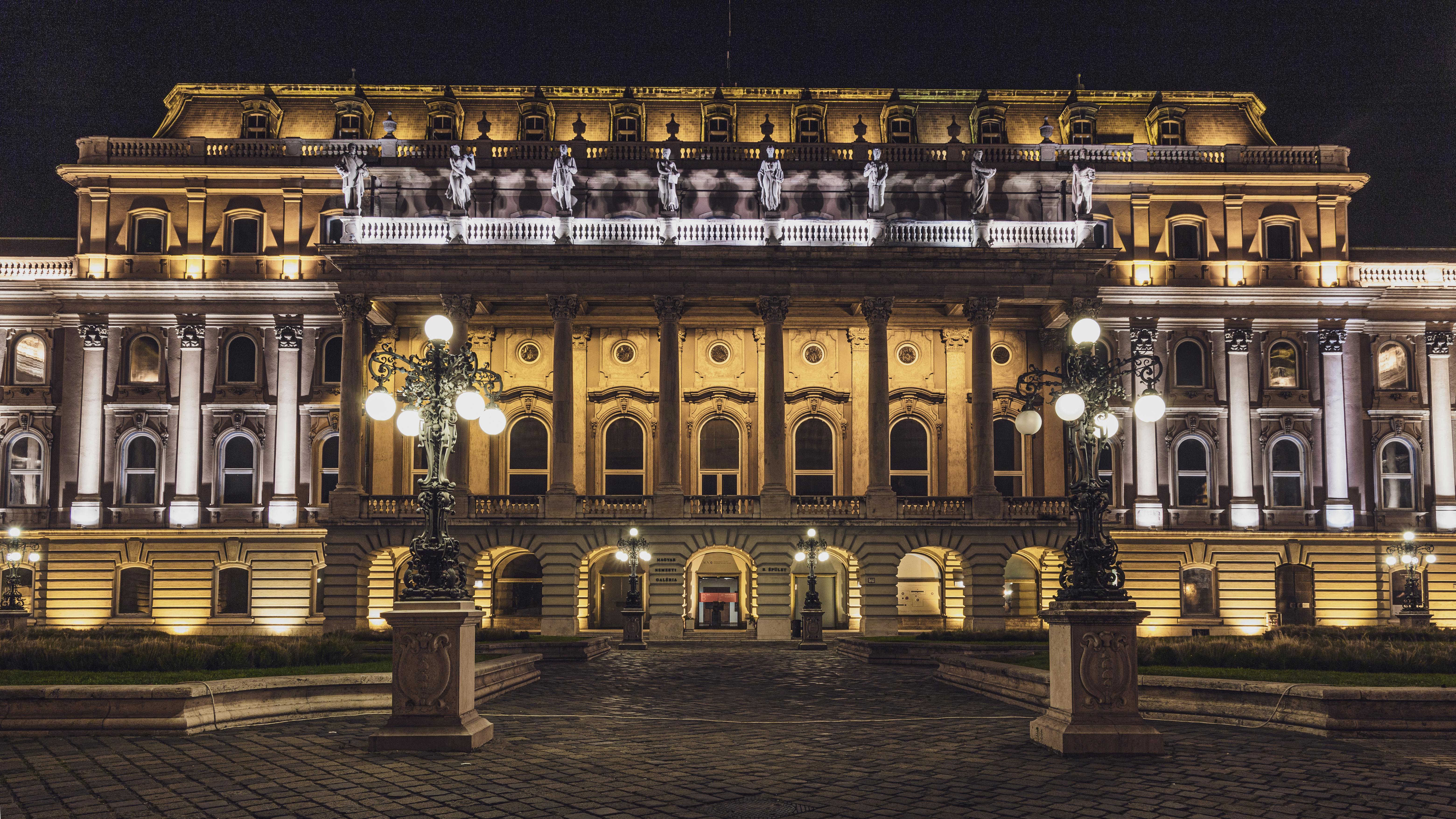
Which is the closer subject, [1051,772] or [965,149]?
[1051,772]

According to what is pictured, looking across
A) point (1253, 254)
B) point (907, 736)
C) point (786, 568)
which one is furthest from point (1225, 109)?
point (907, 736)

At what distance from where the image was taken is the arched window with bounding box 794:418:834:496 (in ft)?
159

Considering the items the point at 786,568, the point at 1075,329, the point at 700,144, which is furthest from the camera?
the point at 700,144

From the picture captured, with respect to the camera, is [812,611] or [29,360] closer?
[812,611]

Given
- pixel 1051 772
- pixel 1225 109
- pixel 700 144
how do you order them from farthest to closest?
pixel 1225 109 → pixel 700 144 → pixel 1051 772

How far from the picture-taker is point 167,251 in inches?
1854

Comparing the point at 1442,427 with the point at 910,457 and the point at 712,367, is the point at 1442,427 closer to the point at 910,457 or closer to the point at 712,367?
the point at 910,457

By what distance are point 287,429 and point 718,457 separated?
683 inches

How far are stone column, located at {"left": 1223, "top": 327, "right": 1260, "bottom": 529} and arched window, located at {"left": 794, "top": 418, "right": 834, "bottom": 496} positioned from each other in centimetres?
1583

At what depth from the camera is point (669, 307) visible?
1721 inches

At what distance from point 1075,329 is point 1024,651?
1414 cm

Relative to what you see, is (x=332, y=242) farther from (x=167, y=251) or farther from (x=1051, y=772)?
(x=1051, y=772)

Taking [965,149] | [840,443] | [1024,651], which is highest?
[965,149]

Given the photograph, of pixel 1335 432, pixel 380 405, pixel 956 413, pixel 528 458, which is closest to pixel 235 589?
pixel 528 458
